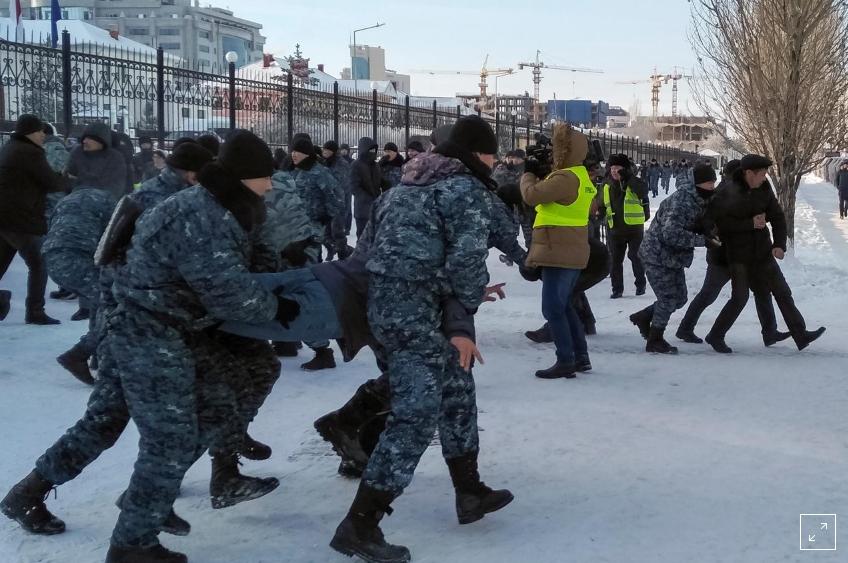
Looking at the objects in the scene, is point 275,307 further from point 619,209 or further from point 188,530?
point 619,209

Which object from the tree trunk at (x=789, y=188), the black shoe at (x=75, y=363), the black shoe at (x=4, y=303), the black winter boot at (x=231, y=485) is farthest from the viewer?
the tree trunk at (x=789, y=188)

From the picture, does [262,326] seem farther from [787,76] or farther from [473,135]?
[787,76]

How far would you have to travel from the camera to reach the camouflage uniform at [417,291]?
144 inches

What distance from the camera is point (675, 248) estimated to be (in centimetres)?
800

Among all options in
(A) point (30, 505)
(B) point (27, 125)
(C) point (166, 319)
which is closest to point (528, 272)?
(C) point (166, 319)

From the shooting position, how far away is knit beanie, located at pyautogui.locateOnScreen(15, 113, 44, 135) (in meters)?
8.02

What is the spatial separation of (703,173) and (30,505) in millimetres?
5789

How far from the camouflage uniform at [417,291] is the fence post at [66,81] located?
9011 millimetres

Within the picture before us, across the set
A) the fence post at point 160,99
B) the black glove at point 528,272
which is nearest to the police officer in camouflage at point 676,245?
the black glove at point 528,272

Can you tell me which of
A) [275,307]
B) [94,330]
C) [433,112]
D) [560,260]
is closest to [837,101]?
[433,112]

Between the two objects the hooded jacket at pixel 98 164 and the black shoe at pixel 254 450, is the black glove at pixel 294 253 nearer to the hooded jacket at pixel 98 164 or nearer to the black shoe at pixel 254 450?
the black shoe at pixel 254 450

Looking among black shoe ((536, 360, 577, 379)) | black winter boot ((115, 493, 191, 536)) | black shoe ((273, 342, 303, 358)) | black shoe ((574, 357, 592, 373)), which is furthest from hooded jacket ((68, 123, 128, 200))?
black winter boot ((115, 493, 191, 536))

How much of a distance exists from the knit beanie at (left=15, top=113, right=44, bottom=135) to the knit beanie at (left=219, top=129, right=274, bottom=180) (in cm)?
521

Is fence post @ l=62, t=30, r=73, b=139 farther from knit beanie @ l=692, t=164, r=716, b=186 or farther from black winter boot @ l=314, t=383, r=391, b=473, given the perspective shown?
black winter boot @ l=314, t=383, r=391, b=473
